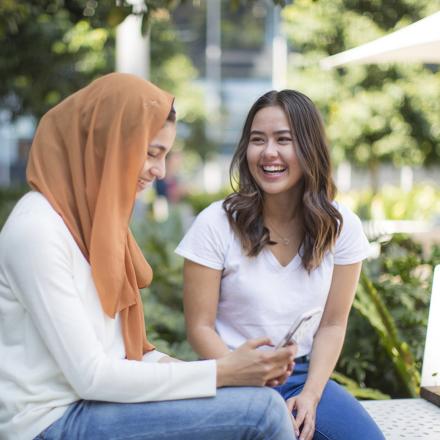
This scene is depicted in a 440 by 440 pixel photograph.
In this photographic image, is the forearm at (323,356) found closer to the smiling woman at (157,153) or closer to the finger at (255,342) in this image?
the finger at (255,342)

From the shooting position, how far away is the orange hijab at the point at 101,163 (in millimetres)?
2045

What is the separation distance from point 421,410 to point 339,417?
1.36 feet

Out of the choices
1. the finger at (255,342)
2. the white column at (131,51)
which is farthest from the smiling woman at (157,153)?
the white column at (131,51)

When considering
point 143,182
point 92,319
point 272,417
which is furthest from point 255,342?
point 143,182

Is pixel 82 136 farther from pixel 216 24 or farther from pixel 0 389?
pixel 216 24

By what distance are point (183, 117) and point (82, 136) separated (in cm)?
2718

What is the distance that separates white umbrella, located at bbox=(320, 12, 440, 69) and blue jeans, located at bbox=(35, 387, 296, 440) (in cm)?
293

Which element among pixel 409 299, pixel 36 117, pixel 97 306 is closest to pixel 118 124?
pixel 97 306

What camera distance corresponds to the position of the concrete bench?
8.72 ft

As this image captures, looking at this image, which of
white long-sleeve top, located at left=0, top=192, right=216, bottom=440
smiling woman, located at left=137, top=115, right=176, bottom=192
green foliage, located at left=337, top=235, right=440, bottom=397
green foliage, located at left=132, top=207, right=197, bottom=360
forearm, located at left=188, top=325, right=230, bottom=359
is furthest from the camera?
green foliage, located at left=132, top=207, right=197, bottom=360

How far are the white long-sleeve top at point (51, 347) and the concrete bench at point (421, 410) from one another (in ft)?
3.06

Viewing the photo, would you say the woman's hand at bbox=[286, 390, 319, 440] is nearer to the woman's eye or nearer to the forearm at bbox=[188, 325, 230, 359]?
the forearm at bbox=[188, 325, 230, 359]

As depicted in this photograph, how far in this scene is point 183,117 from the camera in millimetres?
29047

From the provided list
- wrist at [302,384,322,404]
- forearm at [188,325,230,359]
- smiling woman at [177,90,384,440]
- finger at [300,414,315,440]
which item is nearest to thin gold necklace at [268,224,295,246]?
smiling woman at [177,90,384,440]
